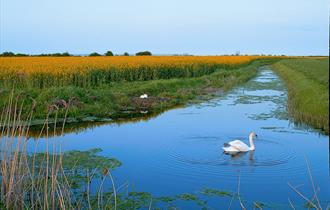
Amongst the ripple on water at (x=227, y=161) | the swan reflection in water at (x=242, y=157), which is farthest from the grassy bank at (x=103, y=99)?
the swan reflection in water at (x=242, y=157)

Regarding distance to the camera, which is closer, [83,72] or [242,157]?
[242,157]

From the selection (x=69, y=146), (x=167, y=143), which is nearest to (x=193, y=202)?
(x=167, y=143)

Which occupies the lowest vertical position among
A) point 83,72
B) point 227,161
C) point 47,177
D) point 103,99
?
point 227,161

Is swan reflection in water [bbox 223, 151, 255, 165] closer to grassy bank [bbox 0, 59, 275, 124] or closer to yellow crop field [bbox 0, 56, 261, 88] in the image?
grassy bank [bbox 0, 59, 275, 124]

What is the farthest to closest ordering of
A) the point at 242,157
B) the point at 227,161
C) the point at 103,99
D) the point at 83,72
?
the point at 83,72, the point at 103,99, the point at 242,157, the point at 227,161

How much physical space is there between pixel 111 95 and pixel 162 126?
4206 mm

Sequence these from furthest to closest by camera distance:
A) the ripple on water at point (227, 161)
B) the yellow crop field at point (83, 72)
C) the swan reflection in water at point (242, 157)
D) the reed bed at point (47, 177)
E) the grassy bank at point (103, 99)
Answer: the yellow crop field at point (83, 72) < the grassy bank at point (103, 99) < the swan reflection in water at point (242, 157) < the ripple on water at point (227, 161) < the reed bed at point (47, 177)

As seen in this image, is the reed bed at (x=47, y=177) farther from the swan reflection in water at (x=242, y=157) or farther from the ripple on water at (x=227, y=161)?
the swan reflection in water at (x=242, y=157)

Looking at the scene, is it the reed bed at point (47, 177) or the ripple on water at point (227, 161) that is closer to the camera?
the reed bed at point (47, 177)

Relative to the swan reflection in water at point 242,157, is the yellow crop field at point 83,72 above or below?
above

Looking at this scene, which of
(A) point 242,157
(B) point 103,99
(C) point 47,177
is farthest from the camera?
(B) point 103,99

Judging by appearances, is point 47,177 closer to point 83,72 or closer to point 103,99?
point 103,99

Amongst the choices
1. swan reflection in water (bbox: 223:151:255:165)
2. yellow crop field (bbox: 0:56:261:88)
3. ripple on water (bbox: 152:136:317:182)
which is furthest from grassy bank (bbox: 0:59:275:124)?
swan reflection in water (bbox: 223:151:255:165)

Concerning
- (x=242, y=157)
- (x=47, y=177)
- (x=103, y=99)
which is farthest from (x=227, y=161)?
(x=103, y=99)
